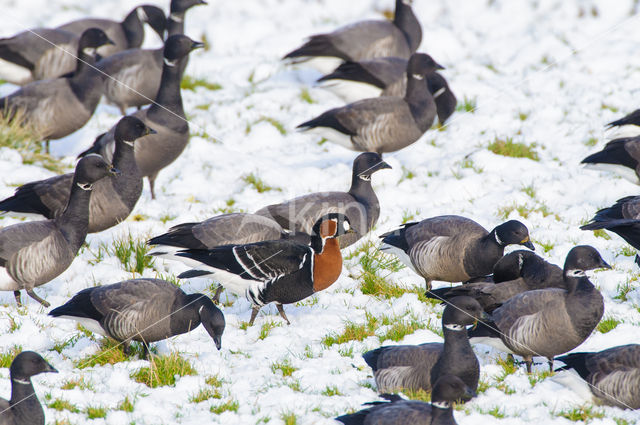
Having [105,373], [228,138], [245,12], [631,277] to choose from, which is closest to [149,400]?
[105,373]

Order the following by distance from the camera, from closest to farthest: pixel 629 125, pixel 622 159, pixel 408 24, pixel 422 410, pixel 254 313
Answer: pixel 422 410
pixel 254 313
pixel 622 159
pixel 629 125
pixel 408 24

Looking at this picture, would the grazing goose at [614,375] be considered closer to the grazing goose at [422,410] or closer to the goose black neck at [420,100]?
the grazing goose at [422,410]

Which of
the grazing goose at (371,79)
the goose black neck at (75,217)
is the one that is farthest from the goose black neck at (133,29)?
the goose black neck at (75,217)

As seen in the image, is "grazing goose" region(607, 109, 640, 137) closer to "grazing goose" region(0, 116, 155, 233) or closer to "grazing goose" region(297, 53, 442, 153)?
"grazing goose" region(297, 53, 442, 153)

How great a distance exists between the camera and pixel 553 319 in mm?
6461

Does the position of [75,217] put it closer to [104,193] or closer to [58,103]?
[104,193]

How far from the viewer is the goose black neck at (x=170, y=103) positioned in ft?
35.2

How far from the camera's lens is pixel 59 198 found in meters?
8.89

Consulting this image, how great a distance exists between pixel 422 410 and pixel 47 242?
14.8 ft

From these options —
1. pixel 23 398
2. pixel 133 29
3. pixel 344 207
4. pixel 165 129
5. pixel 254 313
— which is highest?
pixel 133 29

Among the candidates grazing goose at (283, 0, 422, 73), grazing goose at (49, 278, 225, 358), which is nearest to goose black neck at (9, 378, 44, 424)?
grazing goose at (49, 278, 225, 358)

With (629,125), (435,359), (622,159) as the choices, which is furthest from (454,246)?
(629,125)

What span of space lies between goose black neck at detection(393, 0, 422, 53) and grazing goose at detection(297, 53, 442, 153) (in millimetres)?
2994

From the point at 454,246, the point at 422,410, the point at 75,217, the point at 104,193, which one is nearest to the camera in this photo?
the point at 422,410
